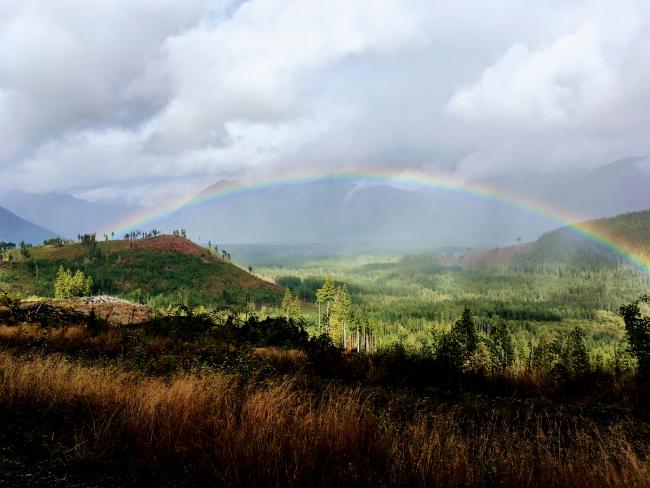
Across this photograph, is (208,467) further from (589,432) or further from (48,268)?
(48,268)

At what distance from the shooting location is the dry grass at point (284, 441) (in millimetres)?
4102

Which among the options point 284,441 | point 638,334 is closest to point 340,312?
point 638,334

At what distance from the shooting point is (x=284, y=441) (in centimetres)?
477

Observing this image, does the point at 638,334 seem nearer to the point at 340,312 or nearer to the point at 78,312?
the point at 78,312

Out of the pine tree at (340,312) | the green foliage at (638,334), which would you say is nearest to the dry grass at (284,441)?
the green foliage at (638,334)

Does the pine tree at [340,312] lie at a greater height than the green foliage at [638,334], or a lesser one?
lesser

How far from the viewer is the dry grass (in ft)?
13.5

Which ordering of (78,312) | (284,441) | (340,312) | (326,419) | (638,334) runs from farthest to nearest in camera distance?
(340,312) < (78,312) < (638,334) < (326,419) < (284,441)

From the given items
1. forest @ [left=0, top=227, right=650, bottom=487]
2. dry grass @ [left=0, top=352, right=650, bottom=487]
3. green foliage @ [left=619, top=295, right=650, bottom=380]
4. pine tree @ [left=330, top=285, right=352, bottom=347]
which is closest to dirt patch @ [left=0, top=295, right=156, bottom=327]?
forest @ [left=0, top=227, right=650, bottom=487]

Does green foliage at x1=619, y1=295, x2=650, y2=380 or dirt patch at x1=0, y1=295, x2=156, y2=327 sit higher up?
dirt patch at x1=0, y1=295, x2=156, y2=327

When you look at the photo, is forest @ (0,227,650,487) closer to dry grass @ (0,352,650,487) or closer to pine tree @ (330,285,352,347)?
dry grass @ (0,352,650,487)

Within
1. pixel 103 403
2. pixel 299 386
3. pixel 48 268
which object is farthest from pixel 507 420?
pixel 48 268

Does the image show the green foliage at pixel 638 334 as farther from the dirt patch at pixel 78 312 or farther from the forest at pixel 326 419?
the dirt patch at pixel 78 312

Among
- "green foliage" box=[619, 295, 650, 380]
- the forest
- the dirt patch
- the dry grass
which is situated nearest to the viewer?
the dry grass
